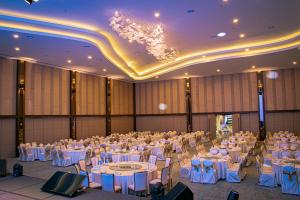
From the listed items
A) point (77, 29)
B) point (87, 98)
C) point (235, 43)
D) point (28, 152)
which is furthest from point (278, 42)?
point (28, 152)

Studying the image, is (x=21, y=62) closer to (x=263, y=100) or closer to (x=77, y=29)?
(x=77, y=29)

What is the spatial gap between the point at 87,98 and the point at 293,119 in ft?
51.8

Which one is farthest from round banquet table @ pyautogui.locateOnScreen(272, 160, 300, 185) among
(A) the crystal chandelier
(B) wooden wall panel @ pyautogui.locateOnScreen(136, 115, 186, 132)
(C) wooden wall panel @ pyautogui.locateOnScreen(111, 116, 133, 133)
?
(C) wooden wall panel @ pyautogui.locateOnScreen(111, 116, 133, 133)

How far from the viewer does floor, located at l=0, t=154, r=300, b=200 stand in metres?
3.90

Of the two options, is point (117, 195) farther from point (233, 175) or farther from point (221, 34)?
point (221, 34)

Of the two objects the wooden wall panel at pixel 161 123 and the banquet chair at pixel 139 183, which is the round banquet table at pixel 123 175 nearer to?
the banquet chair at pixel 139 183

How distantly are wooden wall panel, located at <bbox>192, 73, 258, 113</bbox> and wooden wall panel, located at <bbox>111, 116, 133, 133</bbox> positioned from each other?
20.4 ft

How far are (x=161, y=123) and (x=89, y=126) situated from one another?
24.1 feet

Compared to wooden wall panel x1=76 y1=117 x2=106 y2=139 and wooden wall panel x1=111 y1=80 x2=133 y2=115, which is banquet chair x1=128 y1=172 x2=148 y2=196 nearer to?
wooden wall panel x1=76 y1=117 x2=106 y2=139

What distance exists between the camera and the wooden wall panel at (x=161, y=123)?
2285 centimetres

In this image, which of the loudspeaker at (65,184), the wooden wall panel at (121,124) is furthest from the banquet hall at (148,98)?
the wooden wall panel at (121,124)

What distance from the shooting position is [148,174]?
6.32m

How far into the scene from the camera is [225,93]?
2144 cm

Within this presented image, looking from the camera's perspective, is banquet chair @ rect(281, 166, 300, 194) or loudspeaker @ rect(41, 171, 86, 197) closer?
loudspeaker @ rect(41, 171, 86, 197)
